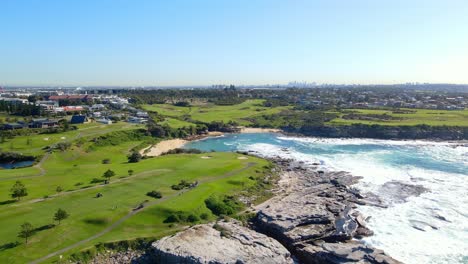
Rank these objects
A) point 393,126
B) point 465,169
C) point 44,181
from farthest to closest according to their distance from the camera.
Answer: point 393,126 < point 465,169 < point 44,181

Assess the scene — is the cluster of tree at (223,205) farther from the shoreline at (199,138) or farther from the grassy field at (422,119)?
the grassy field at (422,119)

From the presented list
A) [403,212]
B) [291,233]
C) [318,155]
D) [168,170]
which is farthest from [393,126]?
[291,233]

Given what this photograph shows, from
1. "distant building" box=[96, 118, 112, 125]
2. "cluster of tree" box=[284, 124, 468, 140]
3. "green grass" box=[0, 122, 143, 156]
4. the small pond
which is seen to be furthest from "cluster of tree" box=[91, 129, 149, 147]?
"cluster of tree" box=[284, 124, 468, 140]

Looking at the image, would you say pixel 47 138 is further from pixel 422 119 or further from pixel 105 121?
pixel 422 119

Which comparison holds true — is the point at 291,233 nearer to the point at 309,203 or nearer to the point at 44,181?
the point at 309,203

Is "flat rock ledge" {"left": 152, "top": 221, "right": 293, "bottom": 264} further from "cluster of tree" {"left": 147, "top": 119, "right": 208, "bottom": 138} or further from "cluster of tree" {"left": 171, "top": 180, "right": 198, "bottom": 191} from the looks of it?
"cluster of tree" {"left": 147, "top": 119, "right": 208, "bottom": 138}

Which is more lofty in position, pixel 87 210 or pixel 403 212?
pixel 87 210

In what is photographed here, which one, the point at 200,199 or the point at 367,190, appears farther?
the point at 367,190

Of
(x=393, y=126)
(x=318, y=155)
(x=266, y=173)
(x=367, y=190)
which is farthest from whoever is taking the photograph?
(x=393, y=126)
